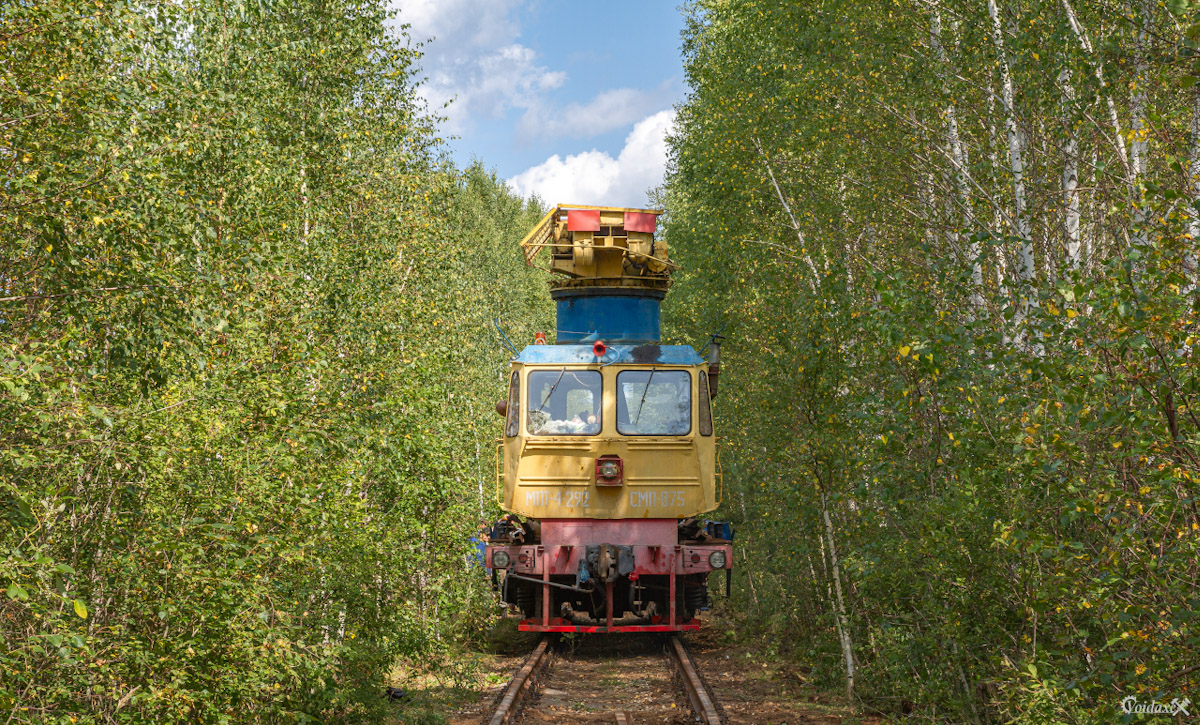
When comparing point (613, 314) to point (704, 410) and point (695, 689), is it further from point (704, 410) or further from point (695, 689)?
point (695, 689)

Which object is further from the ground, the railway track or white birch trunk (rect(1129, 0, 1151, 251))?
white birch trunk (rect(1129, 0, 1151, 251))

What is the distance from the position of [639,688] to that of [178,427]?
20.2 ft

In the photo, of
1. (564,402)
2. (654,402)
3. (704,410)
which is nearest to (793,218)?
(704,410)

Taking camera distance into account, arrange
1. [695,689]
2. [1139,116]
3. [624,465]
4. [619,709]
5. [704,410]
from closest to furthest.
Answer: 1. [1139,116]
2. [695,689]
3. [619,709]
4. [624,465]
5. [704,410]

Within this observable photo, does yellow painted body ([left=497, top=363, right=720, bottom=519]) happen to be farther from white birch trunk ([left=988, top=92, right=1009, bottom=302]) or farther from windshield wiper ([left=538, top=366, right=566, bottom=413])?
white birch trunk ([left=988, top=92, right=1009, bottom=302])

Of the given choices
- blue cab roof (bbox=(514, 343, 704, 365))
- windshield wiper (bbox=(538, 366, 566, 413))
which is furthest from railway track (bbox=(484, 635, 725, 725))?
blue cab roof (bbox=(514, 343, 704, 365))

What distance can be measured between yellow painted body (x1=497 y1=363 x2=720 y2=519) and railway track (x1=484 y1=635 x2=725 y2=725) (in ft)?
5.49

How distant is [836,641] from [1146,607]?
5.61m

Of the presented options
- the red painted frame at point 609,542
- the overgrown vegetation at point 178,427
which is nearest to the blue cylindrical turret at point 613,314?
the red painted frame at point 609,542

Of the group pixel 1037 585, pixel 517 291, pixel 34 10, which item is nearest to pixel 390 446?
pixel 34 10

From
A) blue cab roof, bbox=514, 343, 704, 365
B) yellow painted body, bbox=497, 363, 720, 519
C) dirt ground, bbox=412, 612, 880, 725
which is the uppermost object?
blue cab roof, bbox=514, 343, 704, 365

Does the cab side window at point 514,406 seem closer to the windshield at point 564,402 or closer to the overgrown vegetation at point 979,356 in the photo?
the windshield at point 564,402

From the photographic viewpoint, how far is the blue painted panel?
41.9 ft

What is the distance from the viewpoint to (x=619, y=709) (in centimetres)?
925
